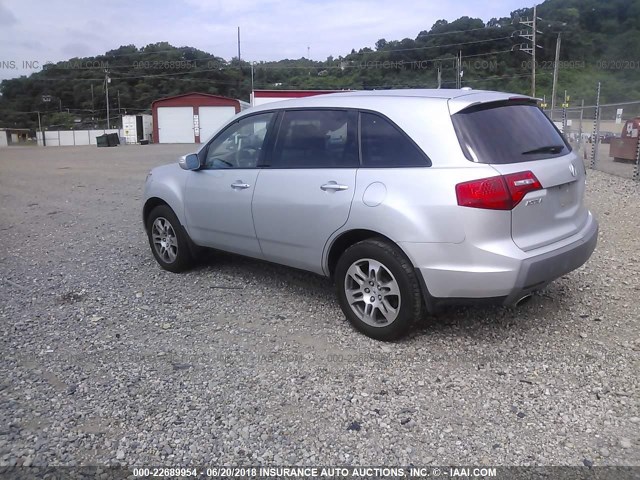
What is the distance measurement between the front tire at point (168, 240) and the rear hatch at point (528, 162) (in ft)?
10.3

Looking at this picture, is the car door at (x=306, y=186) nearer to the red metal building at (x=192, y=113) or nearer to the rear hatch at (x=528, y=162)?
the rear hatch at (x=528, y=162)

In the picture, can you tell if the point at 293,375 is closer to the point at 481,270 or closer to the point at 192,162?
the point at 481,270

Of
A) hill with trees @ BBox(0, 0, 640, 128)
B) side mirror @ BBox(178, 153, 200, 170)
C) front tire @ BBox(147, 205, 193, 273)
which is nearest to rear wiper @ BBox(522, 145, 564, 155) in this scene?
side mirror @ BBox(178, 153, 200, 170)

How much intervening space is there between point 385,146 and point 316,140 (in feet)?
2.28

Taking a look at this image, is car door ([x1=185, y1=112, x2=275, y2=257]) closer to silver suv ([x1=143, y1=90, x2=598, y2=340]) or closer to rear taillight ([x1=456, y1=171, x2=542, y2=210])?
silver suv ([x1=143, y1=90, x2=598, y2=340])

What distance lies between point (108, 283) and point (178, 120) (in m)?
50.3

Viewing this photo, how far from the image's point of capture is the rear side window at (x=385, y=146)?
3.92 meters

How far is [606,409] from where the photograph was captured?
127 inches

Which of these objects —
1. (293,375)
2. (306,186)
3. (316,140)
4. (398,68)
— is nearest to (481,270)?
(293,375)

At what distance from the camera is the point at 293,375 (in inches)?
146

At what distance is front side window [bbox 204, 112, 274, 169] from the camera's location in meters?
5.02

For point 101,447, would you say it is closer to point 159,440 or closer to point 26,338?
point 159,440

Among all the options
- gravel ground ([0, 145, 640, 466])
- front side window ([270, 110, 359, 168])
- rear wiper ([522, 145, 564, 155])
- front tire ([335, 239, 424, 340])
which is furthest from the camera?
front side window ([270, 110, 359, 168])

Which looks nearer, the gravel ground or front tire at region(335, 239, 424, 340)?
the gravel ground
